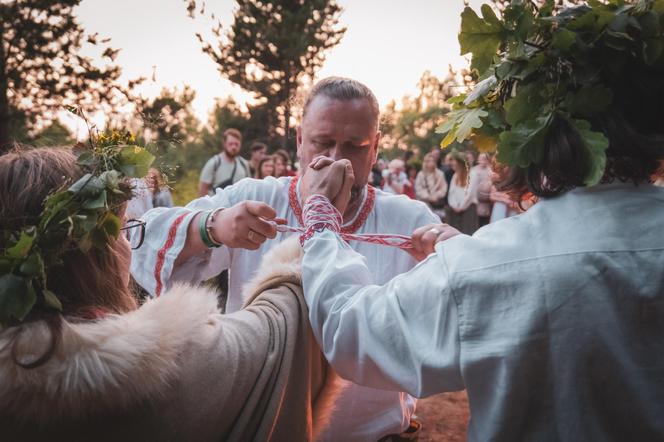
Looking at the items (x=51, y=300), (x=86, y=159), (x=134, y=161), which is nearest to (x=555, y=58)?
(x=134, y=161)

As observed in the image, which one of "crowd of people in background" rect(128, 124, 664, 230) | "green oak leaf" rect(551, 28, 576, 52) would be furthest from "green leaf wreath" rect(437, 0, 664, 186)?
"crowd of people in background" rect(128, 124, 664, 230)

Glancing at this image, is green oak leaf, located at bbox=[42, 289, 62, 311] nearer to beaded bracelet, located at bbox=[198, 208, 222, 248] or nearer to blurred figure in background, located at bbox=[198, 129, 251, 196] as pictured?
beaded bracelet, located at bbox=[198, 208, 222, 248]

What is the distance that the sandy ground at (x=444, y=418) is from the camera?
4855 millimetres

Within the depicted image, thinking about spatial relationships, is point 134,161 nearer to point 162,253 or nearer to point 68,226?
point 68,226

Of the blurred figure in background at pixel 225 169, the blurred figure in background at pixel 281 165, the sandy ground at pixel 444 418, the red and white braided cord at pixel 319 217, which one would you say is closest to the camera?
the red and white braided cord at pixel 319 217

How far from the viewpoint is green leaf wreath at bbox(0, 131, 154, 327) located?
44.3 inches

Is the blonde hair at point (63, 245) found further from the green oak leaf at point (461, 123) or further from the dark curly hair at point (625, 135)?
the dark curly hair at point (625, 135)

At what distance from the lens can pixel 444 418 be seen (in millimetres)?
5191

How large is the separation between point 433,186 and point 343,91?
9796 mm

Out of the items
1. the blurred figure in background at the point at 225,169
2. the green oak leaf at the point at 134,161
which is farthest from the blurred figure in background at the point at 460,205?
the green oak leaf at the point at 134,161

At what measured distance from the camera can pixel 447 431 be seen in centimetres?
495

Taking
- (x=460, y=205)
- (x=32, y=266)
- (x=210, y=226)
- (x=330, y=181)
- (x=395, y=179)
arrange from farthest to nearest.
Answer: (x=395, y=179) < (x=460, y=205) < (x=210, y=226) < (x=330, y=181) < (x=32, y=266)

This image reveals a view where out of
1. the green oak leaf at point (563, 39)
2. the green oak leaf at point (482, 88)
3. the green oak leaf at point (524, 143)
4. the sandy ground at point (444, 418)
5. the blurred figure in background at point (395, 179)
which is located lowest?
the sandy ground at point (444, 418)

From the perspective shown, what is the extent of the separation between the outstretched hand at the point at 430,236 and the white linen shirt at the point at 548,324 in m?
0.50
